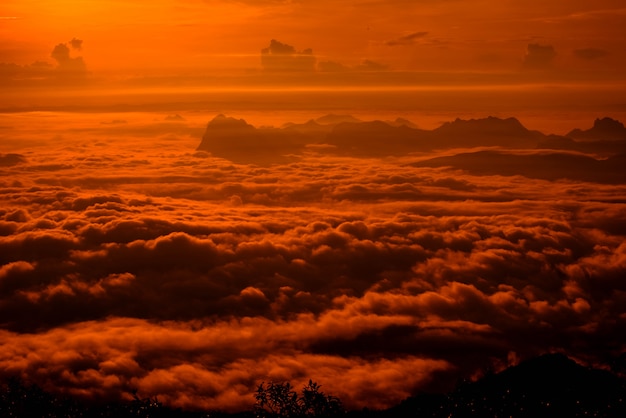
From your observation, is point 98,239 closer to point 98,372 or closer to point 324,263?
point 324,263

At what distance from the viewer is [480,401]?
63844 mm

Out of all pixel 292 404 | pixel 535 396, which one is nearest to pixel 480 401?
pixel 535 396

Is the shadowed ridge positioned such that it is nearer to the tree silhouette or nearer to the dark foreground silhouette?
the dark foreground silhouette

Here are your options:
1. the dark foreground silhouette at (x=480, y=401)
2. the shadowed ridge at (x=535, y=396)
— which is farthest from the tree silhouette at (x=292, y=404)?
the shadowed ridge at (x=535, y=396)

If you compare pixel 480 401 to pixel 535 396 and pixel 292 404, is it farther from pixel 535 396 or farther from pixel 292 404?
pixel 292 404

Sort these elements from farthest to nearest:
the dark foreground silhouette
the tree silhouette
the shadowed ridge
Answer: the tree silhouette
the dark foreground silhouette
the shadowed ridge

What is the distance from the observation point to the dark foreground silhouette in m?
60.3

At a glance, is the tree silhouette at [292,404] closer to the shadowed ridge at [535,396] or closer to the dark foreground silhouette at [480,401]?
the dark foreground silhouette at [480,401]

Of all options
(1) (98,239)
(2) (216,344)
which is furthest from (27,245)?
(2) (216,344)

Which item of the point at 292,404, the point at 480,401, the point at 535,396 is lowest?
the point at 535,396

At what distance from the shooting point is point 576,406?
6178cm

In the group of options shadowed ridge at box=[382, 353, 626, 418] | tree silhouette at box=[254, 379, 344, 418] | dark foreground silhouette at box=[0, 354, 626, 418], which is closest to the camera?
shadowed ridge at box=[382, 353, 626, 418]

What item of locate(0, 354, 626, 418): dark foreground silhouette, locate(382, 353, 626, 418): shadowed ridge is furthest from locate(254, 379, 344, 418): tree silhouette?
locate(382, 353, 626, 418): shadowed ridge

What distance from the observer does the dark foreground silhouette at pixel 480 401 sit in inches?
2376
